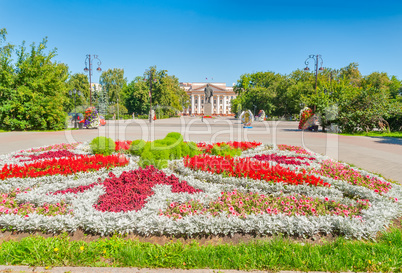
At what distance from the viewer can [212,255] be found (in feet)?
8.98

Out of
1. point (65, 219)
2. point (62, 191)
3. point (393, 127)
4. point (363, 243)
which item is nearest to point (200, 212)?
point (65, 219)

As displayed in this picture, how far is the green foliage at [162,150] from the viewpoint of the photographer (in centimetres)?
625

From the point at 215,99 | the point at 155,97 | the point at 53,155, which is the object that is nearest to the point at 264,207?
the point at 53,155

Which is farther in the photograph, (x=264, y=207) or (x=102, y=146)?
(x=102, y=146)

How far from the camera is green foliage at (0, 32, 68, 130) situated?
16.8 m

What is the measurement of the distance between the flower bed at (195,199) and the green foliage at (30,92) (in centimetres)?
1341

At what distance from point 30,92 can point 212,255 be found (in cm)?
2007

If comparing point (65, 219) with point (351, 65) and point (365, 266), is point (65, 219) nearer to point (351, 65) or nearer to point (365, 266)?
point (365, 266)

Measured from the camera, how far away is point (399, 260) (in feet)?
8.66

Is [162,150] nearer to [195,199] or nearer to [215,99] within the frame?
[195,199]

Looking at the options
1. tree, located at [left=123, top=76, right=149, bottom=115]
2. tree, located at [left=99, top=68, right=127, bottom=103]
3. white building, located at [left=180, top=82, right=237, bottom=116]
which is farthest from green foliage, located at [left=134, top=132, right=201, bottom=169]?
white building, located at [left=180, top=82, right=237, bottom=116]

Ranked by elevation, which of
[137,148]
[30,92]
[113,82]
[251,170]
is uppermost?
[113,82]

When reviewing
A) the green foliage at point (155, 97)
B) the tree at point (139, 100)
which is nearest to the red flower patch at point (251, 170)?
the green foliage at point (155, 97)

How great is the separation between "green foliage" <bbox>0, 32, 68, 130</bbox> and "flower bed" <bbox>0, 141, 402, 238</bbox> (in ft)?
44.0
